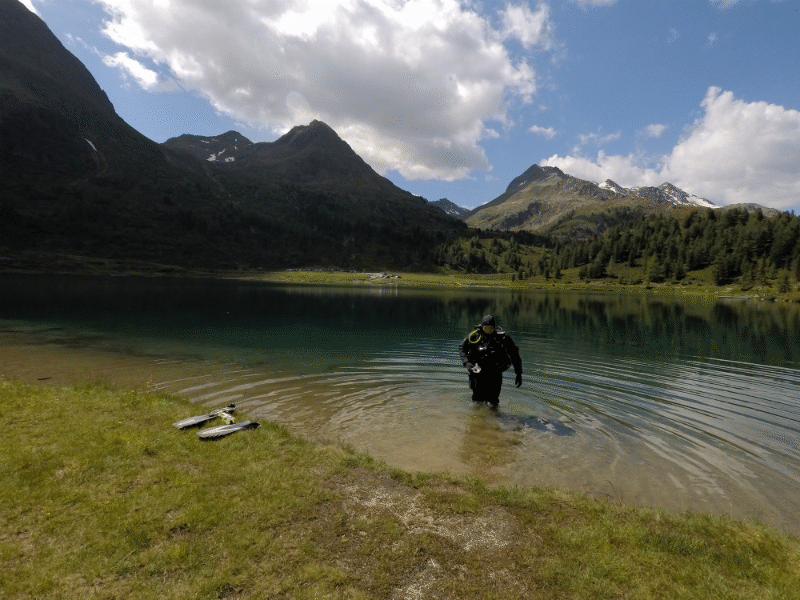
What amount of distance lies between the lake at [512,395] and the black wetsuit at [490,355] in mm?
1654

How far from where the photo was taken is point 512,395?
2259cm

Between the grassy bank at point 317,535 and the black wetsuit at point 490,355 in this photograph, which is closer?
the grassy bank at point 317,535

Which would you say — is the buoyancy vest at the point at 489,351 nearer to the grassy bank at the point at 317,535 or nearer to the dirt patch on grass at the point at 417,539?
the grassy bank at the point at 317,535

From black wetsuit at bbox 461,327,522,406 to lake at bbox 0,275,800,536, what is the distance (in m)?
1.65

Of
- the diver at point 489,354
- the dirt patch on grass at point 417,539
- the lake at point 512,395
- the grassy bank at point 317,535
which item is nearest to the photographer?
the grassy bank at point 317,535

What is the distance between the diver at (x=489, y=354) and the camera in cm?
1812

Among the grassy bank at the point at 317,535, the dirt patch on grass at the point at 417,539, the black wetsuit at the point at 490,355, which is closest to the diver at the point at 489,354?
the black wetsuit at the point at 490,355

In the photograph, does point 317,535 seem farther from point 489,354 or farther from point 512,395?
point 512,395

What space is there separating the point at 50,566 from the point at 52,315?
177 feet

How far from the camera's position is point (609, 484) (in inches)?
493

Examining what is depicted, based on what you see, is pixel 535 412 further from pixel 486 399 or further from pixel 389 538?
A: pixel 389 538

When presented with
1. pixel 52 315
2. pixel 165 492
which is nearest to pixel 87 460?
pixel 165 492

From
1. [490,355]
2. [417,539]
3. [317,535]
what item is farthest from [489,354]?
[317,535]

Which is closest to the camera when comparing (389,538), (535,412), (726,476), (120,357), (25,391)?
(389,538)
